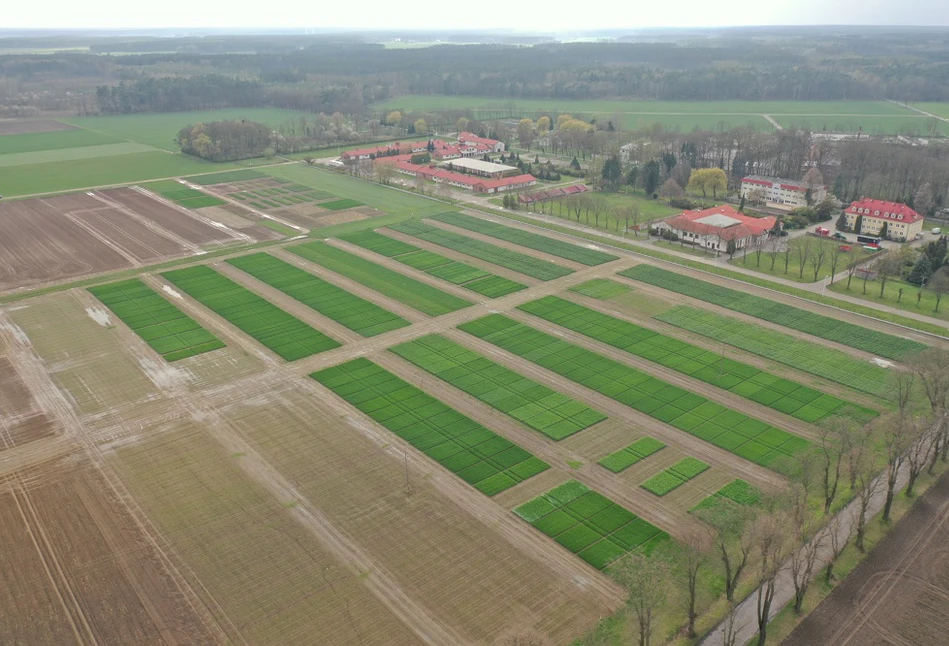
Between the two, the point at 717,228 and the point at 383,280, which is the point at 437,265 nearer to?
the point at 383,280

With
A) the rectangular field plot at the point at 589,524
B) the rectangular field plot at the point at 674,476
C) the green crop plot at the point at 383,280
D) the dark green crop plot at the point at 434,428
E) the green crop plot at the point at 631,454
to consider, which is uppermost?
the green crop plot at the point at 383,280

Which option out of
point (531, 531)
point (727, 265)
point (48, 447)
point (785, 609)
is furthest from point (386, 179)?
point (785, 609)

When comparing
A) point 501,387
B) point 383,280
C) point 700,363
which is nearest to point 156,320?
point 383,280

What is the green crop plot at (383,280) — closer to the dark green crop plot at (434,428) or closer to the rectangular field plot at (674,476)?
the dark green crop plot at (434,428)

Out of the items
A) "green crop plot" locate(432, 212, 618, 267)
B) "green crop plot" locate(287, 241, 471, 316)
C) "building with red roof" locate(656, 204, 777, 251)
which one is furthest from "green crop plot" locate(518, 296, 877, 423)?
"building with red roof" locate(656, 204, 777, 251)

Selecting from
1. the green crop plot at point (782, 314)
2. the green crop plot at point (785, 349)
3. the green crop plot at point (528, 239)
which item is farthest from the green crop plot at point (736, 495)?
the green crop plot at point (528, 239)

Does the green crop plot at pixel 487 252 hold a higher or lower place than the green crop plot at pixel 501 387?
higher

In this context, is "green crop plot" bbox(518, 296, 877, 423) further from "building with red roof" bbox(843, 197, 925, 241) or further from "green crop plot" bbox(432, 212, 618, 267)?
"building with red roof" bbox(843, 197, 925, 241)

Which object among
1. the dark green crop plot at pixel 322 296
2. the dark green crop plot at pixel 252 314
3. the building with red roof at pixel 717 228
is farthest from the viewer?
A: the building with red roof at pixel 717 228
